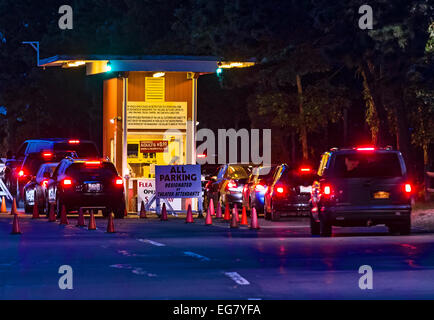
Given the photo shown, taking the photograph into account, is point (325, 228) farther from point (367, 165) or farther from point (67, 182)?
point (67, 182)

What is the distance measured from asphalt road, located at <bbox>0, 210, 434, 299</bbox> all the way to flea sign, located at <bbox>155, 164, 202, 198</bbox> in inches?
270

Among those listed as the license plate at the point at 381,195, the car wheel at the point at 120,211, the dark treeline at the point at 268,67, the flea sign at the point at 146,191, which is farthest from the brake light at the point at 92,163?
the license plate at the point at 381,195

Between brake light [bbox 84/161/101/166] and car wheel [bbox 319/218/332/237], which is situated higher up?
brake light [bbox 84/161/101/166]

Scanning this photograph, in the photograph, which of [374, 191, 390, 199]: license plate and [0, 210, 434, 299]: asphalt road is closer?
[0, 210, 434, 299]: asphalt road

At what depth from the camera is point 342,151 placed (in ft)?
83.5

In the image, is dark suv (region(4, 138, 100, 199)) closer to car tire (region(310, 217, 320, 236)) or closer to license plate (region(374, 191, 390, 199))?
car tire (region(310, 217, 320, 236))

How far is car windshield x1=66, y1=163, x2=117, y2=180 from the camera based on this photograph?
33.9 metres

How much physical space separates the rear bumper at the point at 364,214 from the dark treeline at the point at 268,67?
404 inches

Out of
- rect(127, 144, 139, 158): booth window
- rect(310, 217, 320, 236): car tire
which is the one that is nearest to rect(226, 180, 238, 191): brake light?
rect(127, 144, 139, 158): booth window

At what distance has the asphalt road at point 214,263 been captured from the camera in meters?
14.9

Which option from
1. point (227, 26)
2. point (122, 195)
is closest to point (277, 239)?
point (122, 195)

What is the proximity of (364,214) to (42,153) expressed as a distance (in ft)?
68.1

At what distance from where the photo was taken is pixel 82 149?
142 ft
